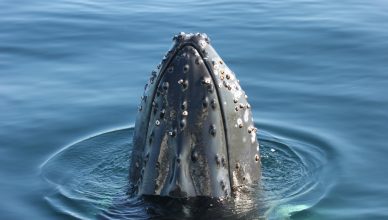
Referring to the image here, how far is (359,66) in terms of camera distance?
558 inches

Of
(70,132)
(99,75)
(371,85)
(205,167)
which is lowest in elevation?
(205,167)

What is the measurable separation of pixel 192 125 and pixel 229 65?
722 cm

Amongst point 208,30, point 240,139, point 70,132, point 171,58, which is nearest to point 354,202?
point 240,139

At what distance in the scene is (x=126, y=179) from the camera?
8562 mm

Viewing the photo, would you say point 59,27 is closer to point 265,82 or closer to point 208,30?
point 208,30

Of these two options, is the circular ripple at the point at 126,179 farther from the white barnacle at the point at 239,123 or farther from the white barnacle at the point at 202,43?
the white barnacle at the point at 202,43

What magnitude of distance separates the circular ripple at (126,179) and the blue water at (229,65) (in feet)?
0.06

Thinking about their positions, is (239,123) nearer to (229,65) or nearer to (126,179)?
(126,179)

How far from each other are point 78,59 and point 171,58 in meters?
8.04

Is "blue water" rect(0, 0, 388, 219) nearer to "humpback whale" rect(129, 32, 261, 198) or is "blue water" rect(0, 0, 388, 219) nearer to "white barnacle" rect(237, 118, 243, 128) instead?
"humpback whale" rect(129, 32, 261, 198)

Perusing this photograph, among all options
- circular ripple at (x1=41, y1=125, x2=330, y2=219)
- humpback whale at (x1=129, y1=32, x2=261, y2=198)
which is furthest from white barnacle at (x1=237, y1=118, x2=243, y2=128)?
circular ripple at (x1=41, y1=125, x2=330, y2=219)

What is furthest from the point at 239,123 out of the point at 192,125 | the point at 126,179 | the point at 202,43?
the point at 126,179

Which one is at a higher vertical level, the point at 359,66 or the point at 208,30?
the point at 208,30

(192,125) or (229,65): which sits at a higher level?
(229,65)
